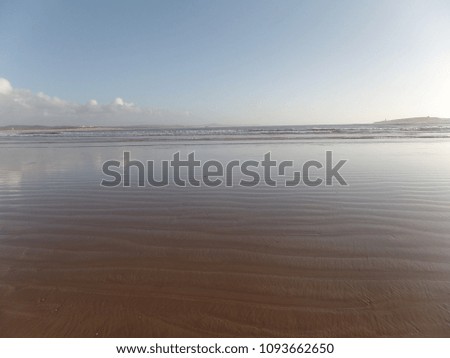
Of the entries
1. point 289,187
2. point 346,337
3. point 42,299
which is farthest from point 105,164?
point 346,337

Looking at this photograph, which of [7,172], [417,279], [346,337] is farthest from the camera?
[7,172]

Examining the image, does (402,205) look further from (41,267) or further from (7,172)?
(7,172)

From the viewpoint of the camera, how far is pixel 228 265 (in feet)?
10.1

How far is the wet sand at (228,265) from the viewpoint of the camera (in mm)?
2254

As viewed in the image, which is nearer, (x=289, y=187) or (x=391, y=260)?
(x=391, y=260)

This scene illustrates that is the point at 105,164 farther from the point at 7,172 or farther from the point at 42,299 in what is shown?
the point at 42,299

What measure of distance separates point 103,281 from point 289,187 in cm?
445

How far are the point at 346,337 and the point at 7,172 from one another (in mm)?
9734

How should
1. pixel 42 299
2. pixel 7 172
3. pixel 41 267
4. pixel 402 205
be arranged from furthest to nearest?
1. pixel 7 172
2. pixel 402 205
3. pixel 41 267
4. pixel 42 299

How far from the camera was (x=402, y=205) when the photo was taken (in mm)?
4957

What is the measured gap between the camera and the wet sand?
7.39 ft

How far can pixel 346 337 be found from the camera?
84.0 inches

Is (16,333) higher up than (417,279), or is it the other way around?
(417,279)

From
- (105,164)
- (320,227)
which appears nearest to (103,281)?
(320,227)
